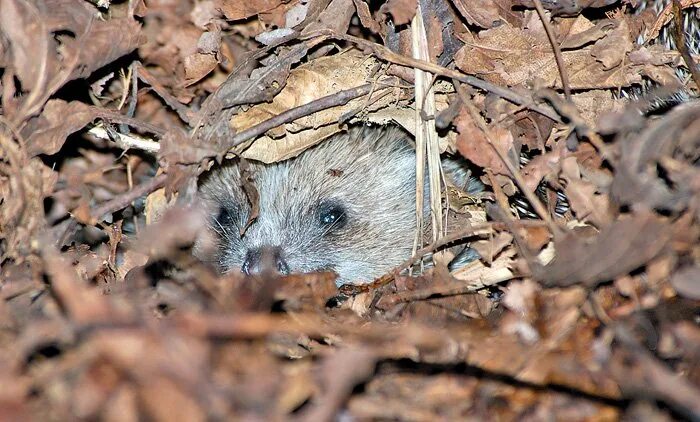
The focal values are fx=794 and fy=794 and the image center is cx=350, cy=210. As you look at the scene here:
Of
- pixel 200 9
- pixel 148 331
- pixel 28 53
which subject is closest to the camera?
pixel 148 331

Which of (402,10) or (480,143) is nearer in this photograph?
(480,143)

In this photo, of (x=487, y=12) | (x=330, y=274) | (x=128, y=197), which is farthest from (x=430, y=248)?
(x=128, y=197)

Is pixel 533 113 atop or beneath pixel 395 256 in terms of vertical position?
atop

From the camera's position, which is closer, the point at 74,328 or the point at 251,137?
the point at 74,328

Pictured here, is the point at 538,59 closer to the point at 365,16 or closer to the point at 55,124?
the point at 365,16

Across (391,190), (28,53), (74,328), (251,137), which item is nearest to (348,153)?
(391,190)

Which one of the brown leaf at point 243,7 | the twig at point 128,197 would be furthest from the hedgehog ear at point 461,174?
the twig at point 128,197

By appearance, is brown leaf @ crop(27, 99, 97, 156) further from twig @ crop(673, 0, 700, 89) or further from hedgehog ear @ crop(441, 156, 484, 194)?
twig @ crop(673, 0, 700, 89)

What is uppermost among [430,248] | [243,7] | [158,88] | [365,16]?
[365,16]

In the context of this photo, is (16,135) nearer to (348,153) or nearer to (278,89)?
(278,89)
